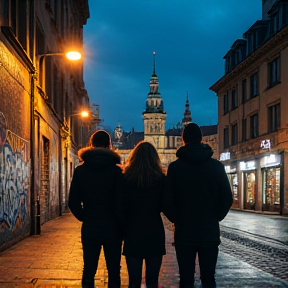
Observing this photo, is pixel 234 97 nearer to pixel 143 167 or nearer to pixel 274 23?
pixel 274 23

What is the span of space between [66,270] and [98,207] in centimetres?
330

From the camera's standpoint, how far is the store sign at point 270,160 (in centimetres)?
2733

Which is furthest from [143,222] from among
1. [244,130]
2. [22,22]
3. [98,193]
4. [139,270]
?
[244,130]

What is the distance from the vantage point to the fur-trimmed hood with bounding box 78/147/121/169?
4.89 metres

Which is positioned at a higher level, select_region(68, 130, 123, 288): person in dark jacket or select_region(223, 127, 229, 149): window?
select_region(223, 127, 229, 149): window

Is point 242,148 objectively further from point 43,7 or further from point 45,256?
point 45,256

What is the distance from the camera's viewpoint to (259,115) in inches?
1214

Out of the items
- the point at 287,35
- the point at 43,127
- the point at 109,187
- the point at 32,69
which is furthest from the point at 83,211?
the point at 287,35

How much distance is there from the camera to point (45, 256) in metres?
9.30

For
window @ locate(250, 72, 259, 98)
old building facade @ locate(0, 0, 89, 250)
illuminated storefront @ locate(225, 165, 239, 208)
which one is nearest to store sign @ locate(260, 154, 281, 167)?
window @ locate(250, 72, 259, 98)

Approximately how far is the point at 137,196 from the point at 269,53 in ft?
85.6

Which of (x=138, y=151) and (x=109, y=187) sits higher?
(x=138, y=151)

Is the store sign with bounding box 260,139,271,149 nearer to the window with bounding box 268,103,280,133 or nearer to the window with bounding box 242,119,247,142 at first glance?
the window with bounding box 268,103,280,133

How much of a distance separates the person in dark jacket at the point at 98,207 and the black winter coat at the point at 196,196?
55 cm
